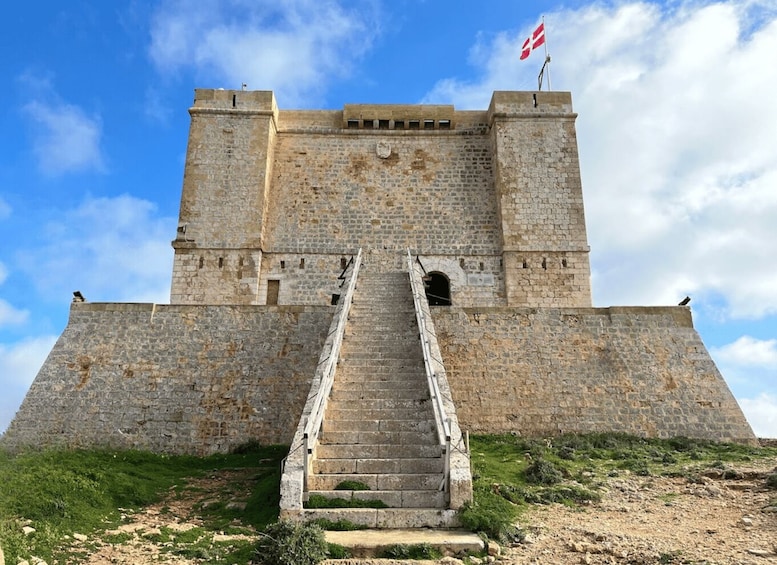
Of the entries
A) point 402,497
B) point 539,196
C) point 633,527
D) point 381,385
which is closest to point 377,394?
point 381,385

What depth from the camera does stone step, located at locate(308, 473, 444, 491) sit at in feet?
25.4

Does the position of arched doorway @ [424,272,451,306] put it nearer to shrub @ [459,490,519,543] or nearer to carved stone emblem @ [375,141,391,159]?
carved stone emblem @ [375,141,391,159]

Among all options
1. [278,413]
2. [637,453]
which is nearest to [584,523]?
[637,453]

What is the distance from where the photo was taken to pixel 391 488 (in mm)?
7734

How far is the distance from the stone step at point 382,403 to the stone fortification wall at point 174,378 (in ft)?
12.2

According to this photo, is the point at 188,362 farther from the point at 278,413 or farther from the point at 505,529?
the point at 505,529

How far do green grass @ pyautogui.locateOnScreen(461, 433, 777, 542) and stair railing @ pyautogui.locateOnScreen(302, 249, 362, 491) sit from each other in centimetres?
209

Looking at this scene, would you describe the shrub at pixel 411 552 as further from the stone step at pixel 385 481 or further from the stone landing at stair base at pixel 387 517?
the stone step at pixel 385 481

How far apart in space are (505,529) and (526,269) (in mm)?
14231

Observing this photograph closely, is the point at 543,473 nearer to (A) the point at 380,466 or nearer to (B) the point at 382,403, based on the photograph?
(B) the point at 382,403

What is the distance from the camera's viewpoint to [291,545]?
6156 millimetres

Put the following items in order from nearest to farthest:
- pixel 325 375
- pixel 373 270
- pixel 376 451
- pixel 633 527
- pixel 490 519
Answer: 1. pixel 490 519
2. pixel 633 527
3. pixel 376 451
4. pixel 325 375
5. pixel 373 270

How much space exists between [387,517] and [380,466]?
1081 mm

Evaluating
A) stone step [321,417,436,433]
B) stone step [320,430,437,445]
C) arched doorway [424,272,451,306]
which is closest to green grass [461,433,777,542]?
stone step [320,430,437,445]
